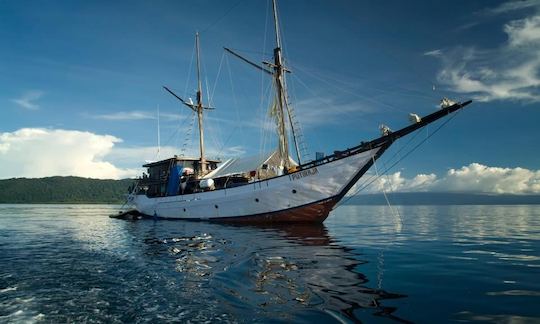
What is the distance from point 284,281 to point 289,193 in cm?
2231

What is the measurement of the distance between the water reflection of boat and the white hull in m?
14.1

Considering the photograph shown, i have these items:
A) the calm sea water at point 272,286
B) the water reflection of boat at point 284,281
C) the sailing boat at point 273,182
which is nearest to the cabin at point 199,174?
the sailing boat at point 273,182

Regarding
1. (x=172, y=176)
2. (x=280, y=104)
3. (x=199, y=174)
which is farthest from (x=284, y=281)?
(x=199, y=174)

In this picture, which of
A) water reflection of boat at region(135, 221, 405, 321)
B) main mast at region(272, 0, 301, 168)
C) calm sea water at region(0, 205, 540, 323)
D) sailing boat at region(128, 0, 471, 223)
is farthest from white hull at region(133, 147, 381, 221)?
calm sea water at region(0, 205, 540, 323)

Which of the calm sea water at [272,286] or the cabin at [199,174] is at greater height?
the cabin at [199,174]

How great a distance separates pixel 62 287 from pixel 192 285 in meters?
3.41

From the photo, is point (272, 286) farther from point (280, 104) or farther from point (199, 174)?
point (199, 174)

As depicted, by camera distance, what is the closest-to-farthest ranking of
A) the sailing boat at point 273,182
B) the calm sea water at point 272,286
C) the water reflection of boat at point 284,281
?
the calm sea water at point 272,286 → the water reflection of boat at point 284,281 → the sailing boat at point 273,182

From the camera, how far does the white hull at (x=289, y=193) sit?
3002 cm

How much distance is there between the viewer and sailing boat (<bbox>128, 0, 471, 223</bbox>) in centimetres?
2964

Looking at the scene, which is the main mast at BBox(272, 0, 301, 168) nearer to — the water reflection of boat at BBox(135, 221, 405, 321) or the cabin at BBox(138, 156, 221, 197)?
the cabin at BBox(138, 156, 221, 197)

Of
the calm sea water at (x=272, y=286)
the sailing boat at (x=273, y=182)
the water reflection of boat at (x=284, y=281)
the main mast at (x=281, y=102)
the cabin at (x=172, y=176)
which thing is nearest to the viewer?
the calm sea water at (x=272, y=286)

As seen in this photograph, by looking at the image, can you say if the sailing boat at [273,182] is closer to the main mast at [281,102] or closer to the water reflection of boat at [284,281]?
the main mast at [281,102]

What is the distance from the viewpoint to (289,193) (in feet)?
104
